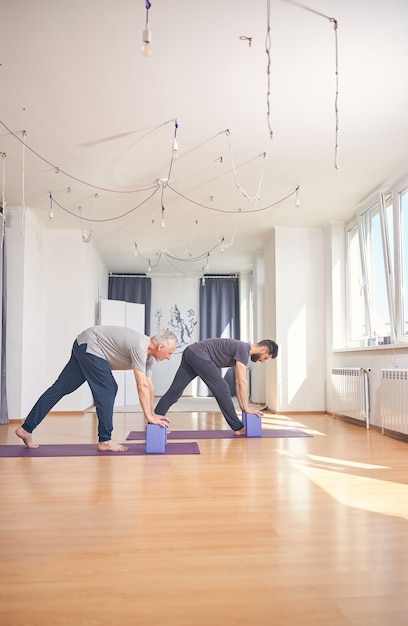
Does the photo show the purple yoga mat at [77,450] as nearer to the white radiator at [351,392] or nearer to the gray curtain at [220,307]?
the white radiator at [351,392]

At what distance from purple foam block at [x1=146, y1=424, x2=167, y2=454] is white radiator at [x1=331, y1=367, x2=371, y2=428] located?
2.51 m

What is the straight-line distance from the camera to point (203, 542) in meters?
1.86

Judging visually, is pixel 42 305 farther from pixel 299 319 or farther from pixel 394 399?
pixel 394 399

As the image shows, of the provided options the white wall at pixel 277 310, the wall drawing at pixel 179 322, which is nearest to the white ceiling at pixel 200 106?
the white wall at pixel 277 310

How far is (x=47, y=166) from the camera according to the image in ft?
16.3

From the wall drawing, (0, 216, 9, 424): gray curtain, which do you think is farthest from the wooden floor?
the wall drawing

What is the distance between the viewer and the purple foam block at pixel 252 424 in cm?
461

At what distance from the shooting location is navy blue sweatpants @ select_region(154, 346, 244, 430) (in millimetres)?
4586

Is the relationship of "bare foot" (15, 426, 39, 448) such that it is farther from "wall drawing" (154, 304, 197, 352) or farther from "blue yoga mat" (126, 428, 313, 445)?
"wall drawing" (154, 304, 197, 352)

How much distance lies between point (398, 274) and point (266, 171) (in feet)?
5.32

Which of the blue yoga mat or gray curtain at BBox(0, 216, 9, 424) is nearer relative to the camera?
the blue yoga mat

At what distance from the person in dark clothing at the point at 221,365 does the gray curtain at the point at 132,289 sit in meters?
5.84

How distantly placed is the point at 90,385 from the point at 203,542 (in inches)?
81.8

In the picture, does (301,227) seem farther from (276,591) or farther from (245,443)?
(276,591)
